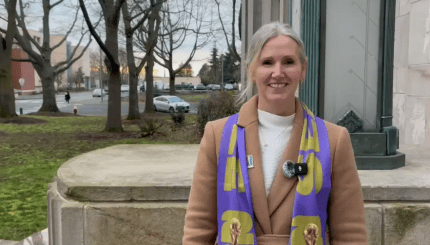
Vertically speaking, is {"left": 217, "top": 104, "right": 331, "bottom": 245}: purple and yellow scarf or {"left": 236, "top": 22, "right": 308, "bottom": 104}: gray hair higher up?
{"left": 236, "top": 22, "right": 308, "bottom": 104}: gray hair

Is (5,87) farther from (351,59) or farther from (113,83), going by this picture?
(351,59)

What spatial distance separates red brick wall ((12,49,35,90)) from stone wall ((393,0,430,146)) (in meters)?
59.8

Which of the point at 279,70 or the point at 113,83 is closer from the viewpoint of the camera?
the point at 279,70

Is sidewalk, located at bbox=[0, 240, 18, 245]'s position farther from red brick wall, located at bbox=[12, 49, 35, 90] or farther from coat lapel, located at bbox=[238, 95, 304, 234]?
red brick wall, located at bbox=[12, 49, 35, 90]

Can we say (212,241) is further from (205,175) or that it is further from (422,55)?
→ (422,55)

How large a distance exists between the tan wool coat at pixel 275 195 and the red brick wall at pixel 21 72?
213 ft

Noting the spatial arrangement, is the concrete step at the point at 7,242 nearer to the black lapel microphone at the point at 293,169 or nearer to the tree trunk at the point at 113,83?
the black lapel microphone at the point at 293,169

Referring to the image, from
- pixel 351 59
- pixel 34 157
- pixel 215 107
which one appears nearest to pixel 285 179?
pixel 351 59

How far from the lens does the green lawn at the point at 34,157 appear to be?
278 inches

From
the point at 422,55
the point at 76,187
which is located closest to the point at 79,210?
the point at 76,187

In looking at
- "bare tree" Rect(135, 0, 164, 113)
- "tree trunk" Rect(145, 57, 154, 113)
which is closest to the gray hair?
"bare tree" Rect(135, 0, 164, 113)

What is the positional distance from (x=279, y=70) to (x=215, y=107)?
13.1m

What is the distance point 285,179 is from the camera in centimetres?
186

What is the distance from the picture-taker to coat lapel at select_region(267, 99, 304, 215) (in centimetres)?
186
